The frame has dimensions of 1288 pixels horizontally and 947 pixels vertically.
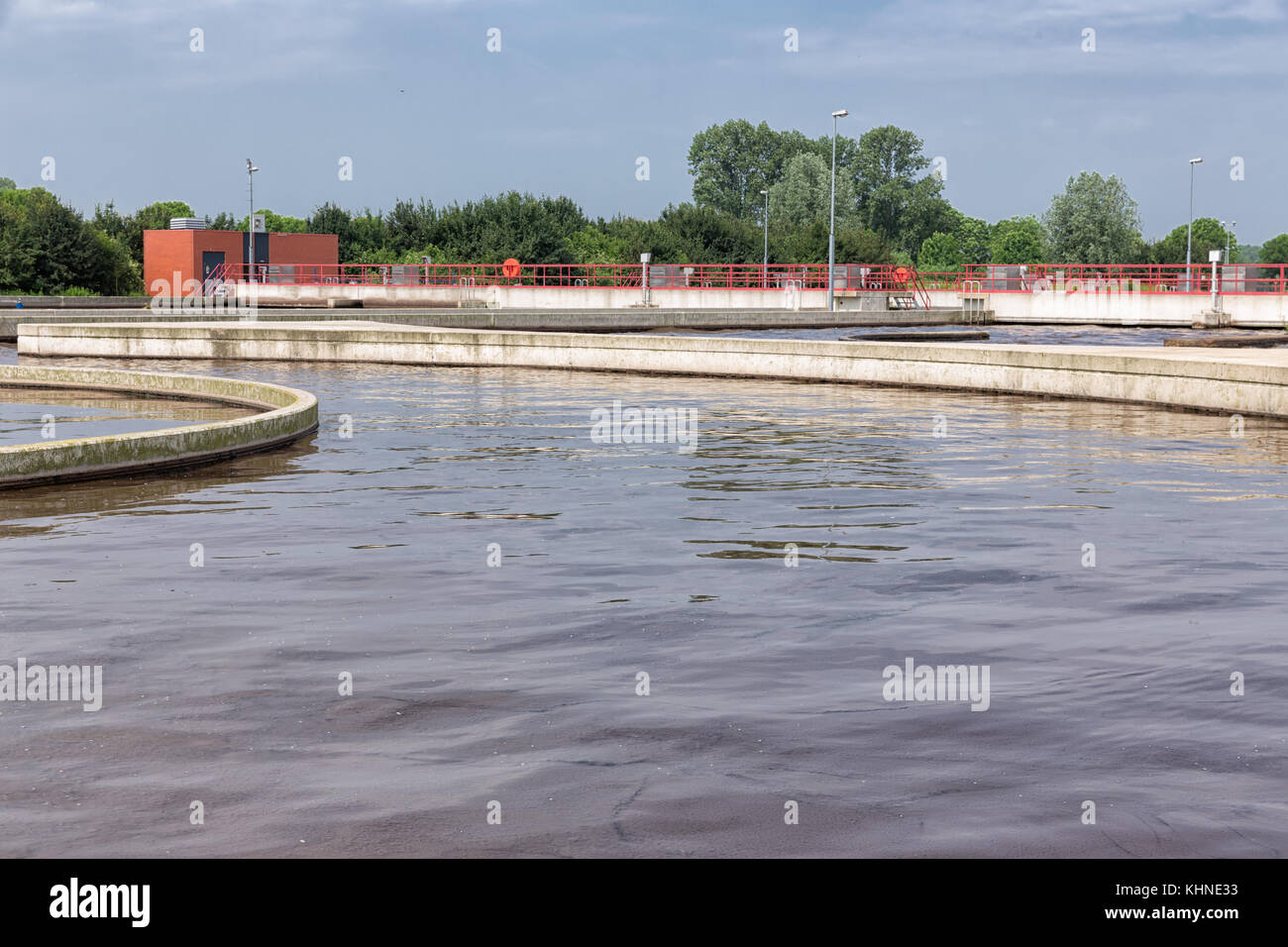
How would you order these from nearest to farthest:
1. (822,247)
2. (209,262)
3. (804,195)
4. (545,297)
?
(545,297) < (209,262) < (822,247) < (804,195)

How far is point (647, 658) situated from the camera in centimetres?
695

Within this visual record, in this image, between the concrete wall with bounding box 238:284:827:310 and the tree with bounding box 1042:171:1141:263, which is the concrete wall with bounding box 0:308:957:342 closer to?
the concrete wall with bounding box 238:284:827:310

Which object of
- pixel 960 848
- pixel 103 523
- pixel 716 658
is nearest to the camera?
pixel 960 848

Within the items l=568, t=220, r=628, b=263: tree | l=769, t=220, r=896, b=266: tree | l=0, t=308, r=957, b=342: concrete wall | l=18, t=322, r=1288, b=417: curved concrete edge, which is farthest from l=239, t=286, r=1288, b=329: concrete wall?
l=18, t=322, r=1288, b=417: curved concrete edge

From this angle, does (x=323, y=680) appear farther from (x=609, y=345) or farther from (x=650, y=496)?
(x=609, y=345)

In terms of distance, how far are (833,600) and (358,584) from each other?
2.76 meters

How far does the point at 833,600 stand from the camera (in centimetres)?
827

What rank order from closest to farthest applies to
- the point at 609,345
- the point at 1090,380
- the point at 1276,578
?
the point at 1276,578 < the point at 1090,380 < the point at 609,345

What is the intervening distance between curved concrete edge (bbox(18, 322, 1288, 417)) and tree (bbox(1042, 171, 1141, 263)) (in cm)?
9256

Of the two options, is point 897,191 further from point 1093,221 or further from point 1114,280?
point 1114,280

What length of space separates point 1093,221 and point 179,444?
113247mm

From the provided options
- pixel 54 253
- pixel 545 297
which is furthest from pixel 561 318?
pixel 54 253

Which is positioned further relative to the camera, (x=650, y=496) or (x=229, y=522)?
(x=650, y=496)
